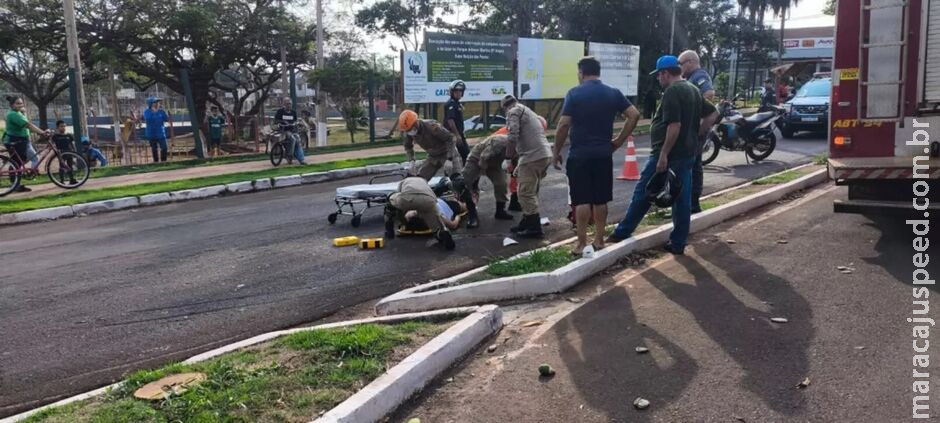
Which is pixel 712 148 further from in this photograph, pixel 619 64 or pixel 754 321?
pixel 619 64

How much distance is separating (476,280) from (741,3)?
182 feet

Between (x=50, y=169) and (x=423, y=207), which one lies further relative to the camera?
(x=50, y=169)


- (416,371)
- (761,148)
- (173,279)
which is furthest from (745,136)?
(416,371)

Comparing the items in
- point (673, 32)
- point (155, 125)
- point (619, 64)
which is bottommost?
point (155, 125)

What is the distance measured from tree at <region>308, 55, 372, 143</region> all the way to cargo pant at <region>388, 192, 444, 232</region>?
15.8 metres

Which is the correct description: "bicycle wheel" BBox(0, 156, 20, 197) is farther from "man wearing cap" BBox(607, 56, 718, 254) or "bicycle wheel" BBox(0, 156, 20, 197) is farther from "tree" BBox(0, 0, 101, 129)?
"tree" BBox(0, 0, 101, 129)

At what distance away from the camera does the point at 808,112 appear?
725 inches

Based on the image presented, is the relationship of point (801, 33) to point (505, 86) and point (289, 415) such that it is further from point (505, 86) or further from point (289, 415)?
point (289, 415)

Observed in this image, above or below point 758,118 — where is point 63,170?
below

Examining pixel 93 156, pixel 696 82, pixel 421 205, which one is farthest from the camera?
pixel 93 156

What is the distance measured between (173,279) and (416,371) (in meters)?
3.47

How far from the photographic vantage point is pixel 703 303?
16.5 feet

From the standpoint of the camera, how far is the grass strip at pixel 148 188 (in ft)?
34.8

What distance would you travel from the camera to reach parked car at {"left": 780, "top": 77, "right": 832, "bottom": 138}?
18281mm
